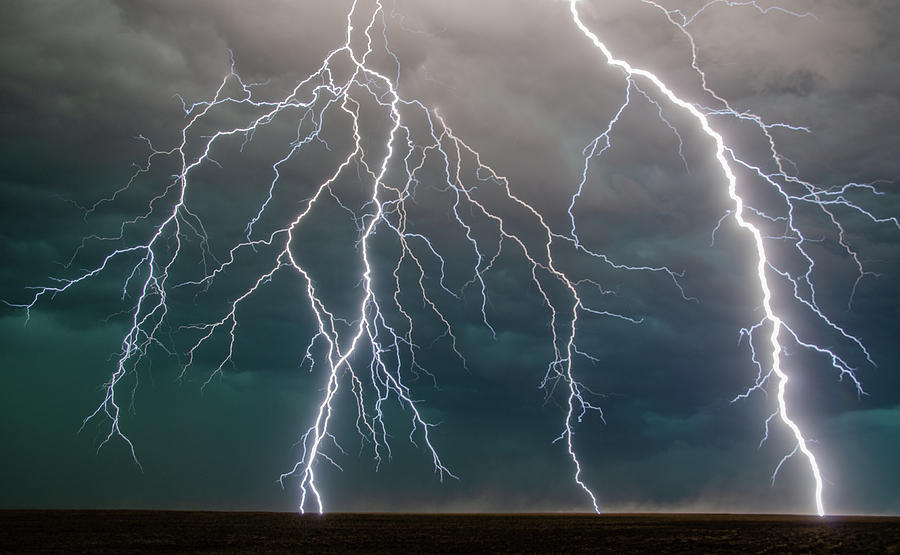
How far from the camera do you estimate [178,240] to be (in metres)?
26.0

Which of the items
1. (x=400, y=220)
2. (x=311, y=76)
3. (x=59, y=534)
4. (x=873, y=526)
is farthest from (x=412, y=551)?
(x=311, y=76)

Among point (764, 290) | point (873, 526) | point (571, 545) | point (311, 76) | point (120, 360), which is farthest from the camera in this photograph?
point (311, 76)

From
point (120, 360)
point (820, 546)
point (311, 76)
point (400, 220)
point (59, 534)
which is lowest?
point (59, 534)

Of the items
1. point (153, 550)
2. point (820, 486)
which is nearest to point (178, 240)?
point (153, 550)

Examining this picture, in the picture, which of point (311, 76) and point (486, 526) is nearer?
point (486, 526)

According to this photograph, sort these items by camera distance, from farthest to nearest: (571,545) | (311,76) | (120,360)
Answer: (311,76) < (120,360) < (571,545)

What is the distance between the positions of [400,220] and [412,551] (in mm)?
13689

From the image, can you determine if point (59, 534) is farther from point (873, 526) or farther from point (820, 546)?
point (873, 526)

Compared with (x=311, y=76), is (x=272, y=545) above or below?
below

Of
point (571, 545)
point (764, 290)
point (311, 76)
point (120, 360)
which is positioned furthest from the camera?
point (311, 76)

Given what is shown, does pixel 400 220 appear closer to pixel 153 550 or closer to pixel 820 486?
pixel 153 550

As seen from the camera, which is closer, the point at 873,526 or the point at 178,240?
the point at 873,526

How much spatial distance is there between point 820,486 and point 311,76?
23.7 m

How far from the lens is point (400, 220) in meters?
26.6
